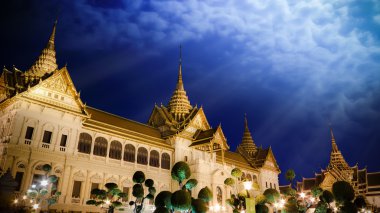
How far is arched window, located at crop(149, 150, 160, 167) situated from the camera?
37344 mm

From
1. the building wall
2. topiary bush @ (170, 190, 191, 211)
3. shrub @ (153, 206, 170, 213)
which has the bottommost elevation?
shrub @ (153, 206, 170, 213)

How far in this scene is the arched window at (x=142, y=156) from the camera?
3612cm

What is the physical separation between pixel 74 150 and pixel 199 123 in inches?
785

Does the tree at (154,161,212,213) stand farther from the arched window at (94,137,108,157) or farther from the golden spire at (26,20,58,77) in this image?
the golden spire at (26,20,58,77)

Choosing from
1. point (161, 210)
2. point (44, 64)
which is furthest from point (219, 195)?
point (44, 64)

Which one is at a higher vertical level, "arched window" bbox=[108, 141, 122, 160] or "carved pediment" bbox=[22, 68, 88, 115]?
"carved pediment" bbox=[22, 68, 88, 115]

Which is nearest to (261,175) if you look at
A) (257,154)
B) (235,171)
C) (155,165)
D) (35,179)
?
(257,154)

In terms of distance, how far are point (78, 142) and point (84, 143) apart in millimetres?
771

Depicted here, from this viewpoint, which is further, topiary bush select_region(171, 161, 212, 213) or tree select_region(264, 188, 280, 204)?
tree select_region(264, 188, 280, 204)

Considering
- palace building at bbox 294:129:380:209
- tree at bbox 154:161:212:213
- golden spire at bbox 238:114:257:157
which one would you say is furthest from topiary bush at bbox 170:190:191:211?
palace building at bbox 294:129:380:209

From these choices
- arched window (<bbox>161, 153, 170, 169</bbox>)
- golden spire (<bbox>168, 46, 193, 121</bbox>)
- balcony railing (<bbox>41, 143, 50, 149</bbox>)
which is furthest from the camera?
golden spire (<bbox>168, 46, 193, 121</bbox>)

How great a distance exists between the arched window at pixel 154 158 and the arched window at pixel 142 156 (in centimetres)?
80

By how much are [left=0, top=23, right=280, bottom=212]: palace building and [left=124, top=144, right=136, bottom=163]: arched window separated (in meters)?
0.11

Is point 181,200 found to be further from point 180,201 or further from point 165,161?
point 165,161
